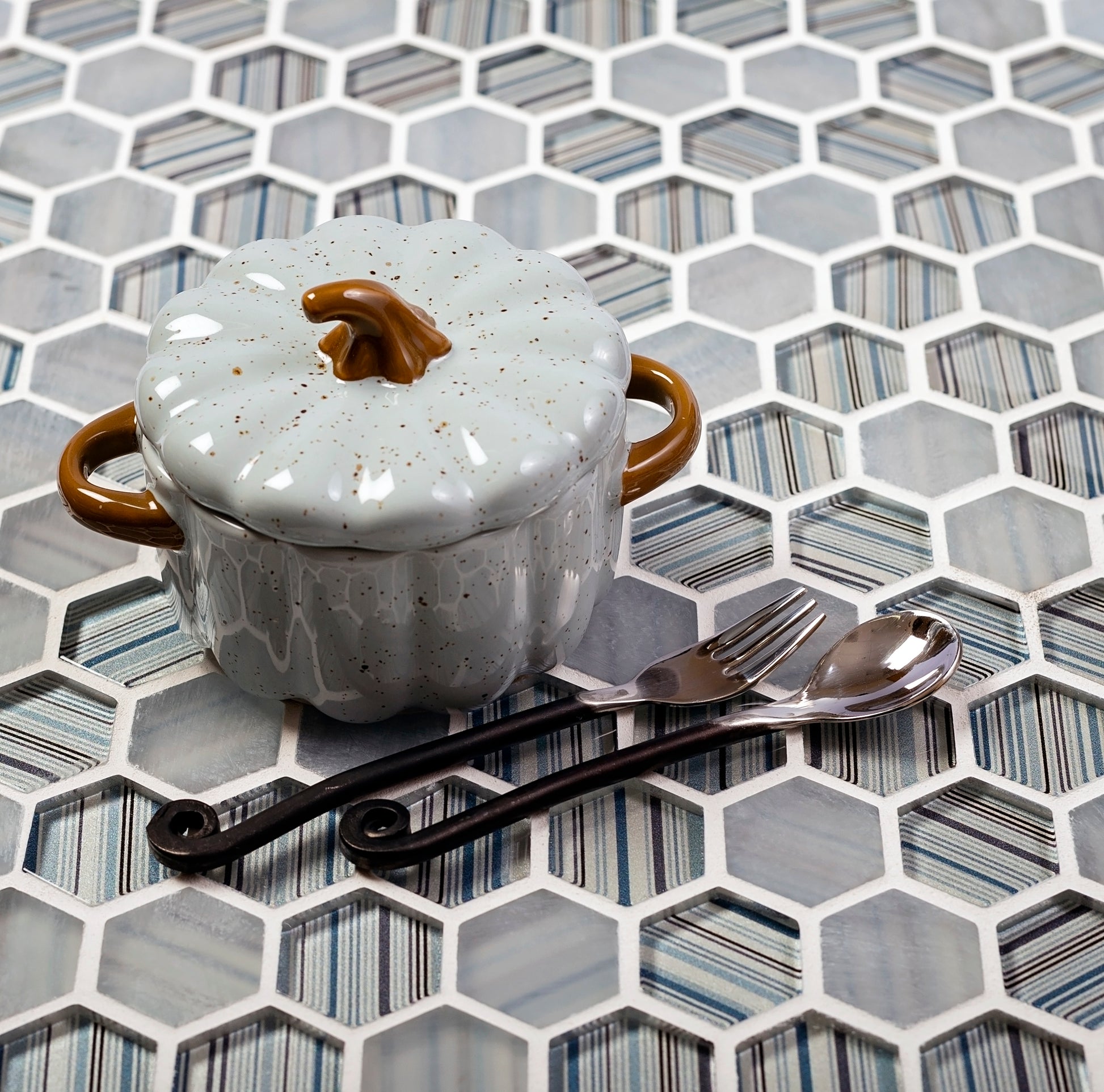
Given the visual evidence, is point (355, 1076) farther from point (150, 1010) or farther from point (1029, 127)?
point (1029, 127)

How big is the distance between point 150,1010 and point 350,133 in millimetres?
804

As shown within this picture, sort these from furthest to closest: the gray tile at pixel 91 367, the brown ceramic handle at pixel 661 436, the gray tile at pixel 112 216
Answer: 1. the gray tile at pixel 112 216
2. the gray tile at pixel 91 367
3. the brown ceramic handle at pixel 661 436

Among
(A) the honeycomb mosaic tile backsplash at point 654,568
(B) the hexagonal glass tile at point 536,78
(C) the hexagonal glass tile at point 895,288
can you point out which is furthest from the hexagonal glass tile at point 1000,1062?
(B) the hexagonal glass tile at point 536,78

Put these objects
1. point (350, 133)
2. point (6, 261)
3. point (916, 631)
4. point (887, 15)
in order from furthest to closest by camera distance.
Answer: point (887, 15)
point (350, 133)
point (6, 261)
point (916, 631)

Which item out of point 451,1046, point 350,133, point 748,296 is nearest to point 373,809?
point 451,1046

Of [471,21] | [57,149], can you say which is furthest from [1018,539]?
[57,149]

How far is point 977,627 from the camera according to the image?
0.89 meters

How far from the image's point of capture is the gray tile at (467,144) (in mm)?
1199

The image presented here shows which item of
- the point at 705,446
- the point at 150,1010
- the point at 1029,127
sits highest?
the point at 1029,127

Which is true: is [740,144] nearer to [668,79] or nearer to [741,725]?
[668,79]

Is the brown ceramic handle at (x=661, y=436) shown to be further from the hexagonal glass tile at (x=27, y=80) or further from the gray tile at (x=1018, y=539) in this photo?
the hexagonal glass tile at (x=27, y=80)

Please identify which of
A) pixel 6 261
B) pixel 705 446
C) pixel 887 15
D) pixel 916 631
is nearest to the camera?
pixel 916 631

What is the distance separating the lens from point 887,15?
4.47 ft

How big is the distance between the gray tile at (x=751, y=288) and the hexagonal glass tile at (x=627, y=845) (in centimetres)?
44
